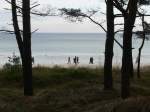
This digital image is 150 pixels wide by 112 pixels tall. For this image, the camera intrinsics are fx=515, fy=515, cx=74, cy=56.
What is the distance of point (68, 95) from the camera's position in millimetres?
13570

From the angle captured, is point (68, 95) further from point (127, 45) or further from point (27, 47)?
point (27, 47)

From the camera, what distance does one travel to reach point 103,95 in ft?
46.2

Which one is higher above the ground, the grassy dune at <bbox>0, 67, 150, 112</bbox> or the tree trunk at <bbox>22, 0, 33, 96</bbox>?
the tree trunk at <bbox>22, 0, 33, 96</bbox>

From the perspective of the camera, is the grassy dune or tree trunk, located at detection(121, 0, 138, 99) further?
tree trunk, located at detection(121, 0, 138, 99)

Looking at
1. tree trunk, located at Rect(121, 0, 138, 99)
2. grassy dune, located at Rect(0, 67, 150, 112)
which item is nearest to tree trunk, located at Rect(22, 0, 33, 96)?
grassy dune, located at Rect(0, 67, 150, 112)

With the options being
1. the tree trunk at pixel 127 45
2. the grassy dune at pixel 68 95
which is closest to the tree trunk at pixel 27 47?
the grassy dune at pixel 68 95

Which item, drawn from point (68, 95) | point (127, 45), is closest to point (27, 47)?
point (68, 95)

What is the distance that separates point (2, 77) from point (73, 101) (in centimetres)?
747

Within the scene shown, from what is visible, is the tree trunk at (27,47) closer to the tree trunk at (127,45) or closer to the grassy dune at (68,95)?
the grassy dune at (68,95)

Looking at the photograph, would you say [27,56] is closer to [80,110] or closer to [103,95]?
[103,95]

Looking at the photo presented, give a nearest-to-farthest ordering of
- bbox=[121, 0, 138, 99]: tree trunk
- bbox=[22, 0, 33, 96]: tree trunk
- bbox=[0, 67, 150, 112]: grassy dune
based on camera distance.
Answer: bbox=[0, 67, 150, 112]: grassy dune < bbox=[121, 0, 138, 99]: tree trunk < bbox=[22, 0, 33, 96]: tree trunk

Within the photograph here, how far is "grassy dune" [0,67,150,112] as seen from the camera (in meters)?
10.3

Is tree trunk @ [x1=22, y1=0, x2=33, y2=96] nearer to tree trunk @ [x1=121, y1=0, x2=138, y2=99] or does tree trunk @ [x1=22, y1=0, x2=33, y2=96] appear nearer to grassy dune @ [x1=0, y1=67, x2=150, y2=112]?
grassy dune @ [x1=0, y1=67, x2=150, y2=112]

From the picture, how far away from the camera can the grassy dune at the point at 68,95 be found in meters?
10.3
